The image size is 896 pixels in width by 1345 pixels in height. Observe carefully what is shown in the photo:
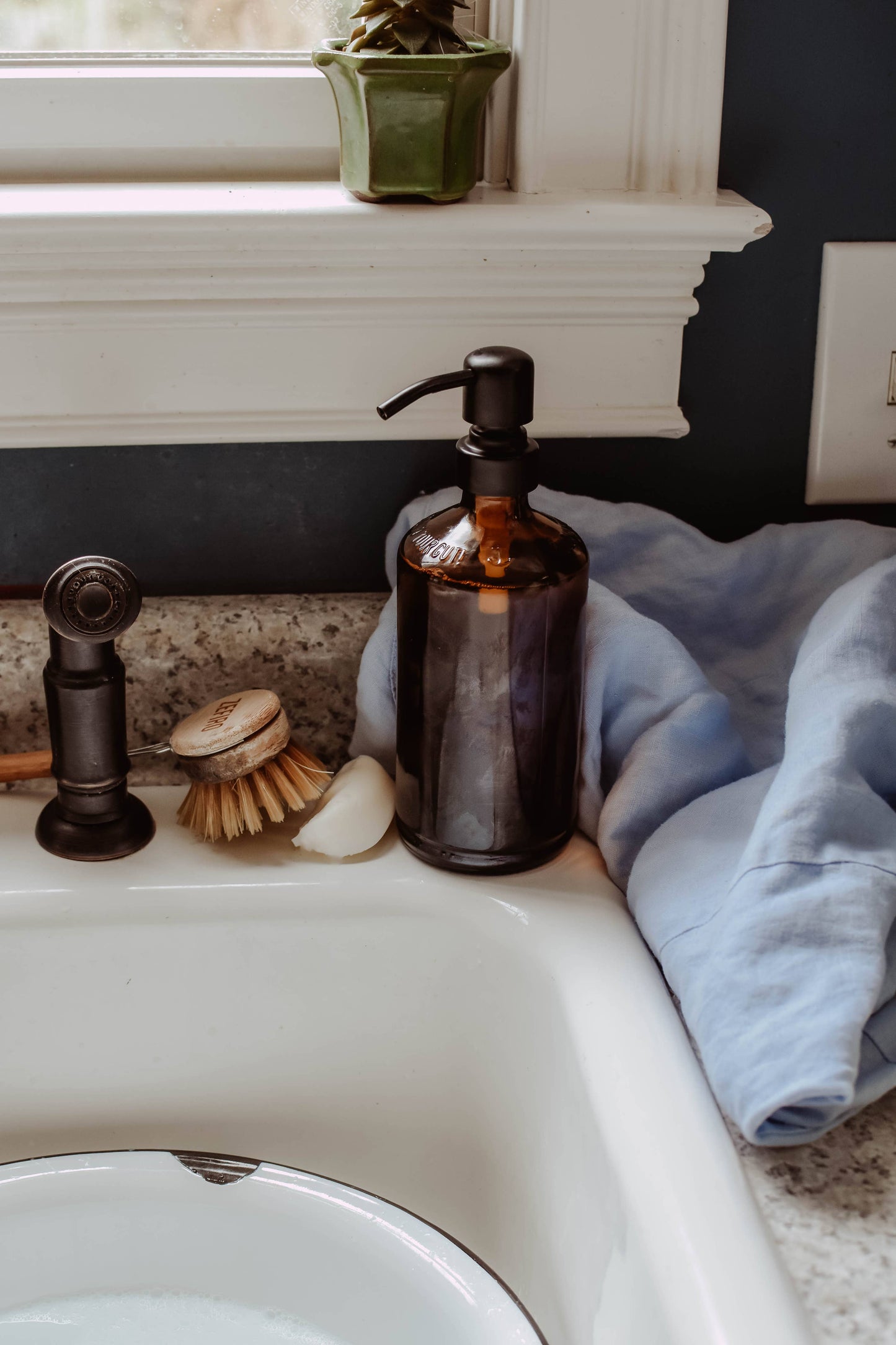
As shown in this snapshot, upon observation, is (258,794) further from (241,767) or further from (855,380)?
(855,380)

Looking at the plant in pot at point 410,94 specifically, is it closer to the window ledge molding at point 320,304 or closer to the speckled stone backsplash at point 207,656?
the window ledge molding at point 320,304

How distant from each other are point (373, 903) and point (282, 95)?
44 cm

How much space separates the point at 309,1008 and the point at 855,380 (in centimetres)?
47

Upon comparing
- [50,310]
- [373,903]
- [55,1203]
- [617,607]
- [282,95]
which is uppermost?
[282,95]

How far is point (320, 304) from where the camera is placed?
2.09 ft

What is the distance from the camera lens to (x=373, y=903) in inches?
23.5

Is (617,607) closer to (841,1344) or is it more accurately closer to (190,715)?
(190,715)

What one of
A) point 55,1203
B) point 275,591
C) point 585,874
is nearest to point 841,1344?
point 585,874

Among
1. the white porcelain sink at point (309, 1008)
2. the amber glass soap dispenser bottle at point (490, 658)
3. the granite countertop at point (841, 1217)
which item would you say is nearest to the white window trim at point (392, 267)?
the amber glass soap dispenser bottle at point (490, 658)

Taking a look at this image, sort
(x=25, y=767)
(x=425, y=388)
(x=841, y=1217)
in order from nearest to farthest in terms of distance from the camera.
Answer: (x=841, y=1217)
(x=425, y=388)
(x=25, y=767)

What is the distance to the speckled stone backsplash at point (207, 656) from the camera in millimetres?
674

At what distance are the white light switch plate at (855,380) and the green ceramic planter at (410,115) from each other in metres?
0.22

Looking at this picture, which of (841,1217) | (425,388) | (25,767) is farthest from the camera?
(25,767)

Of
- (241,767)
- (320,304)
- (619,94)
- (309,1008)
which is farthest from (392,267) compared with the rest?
(309,1008)
